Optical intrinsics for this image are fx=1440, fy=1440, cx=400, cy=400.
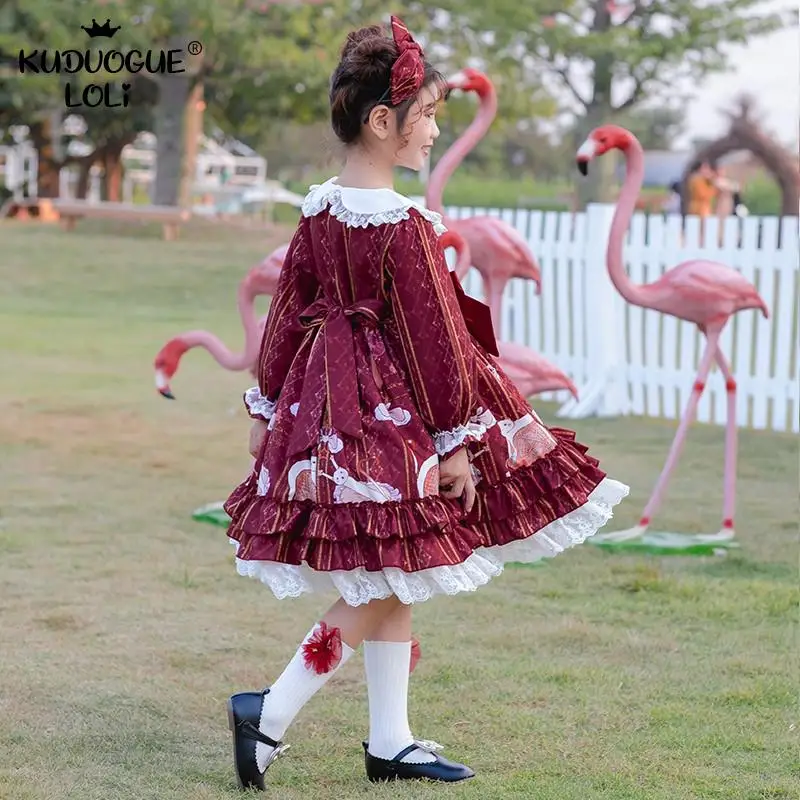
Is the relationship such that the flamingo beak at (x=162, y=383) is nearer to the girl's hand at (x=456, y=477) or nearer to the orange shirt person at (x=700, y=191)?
the girl's hand at (x=456, y=477)

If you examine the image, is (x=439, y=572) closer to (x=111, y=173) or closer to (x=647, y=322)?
(x=647, y=322)

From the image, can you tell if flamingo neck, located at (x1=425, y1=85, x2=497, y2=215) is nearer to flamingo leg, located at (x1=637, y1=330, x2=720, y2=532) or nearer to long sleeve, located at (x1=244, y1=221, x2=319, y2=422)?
flamingo leg, located at (x1=637, y1=330, x2=720, y2=532)

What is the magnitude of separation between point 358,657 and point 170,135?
18.5 m

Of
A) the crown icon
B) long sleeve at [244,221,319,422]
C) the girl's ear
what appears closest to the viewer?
the girl's ear

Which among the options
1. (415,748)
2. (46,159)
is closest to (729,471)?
(415,748)

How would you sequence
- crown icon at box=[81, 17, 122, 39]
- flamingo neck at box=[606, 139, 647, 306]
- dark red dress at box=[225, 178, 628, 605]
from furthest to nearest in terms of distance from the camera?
crown icon at box=[81, 17, 122, 39] → flamingo neck at box=[606, 139, 647, 306] → dark red dress at box=[225, 178, 628, 605]

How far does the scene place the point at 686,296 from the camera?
19.6 feet

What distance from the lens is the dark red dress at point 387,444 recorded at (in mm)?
3105

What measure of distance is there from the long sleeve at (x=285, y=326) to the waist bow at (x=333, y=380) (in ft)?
0.38

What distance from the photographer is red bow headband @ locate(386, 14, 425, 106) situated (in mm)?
3166

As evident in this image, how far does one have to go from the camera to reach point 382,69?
3.21m

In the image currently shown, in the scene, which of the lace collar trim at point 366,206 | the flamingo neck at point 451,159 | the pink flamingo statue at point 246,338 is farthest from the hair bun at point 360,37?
the pink flamingo statue at point 246,338

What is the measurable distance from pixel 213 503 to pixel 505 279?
173 cm

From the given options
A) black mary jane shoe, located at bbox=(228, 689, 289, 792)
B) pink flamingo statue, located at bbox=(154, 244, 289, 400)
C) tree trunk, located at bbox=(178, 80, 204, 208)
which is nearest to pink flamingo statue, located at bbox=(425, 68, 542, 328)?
pink flamingo statue, located at bbox=(154, 244, 289, 400)
